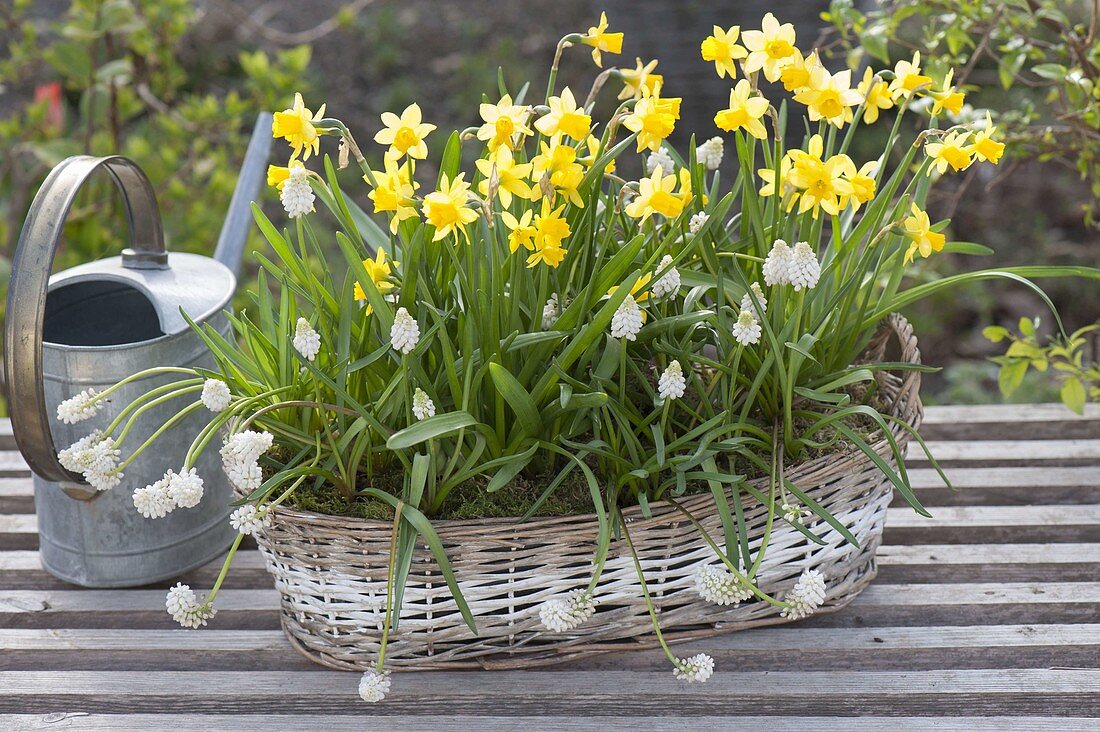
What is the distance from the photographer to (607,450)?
90 centimetres

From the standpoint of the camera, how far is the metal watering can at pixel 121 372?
0.96m

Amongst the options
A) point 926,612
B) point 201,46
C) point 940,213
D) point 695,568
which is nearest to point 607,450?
point 695,568

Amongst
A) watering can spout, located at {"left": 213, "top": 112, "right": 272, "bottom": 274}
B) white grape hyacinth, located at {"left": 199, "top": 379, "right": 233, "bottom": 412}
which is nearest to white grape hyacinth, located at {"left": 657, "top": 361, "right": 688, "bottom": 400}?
white grape hyacinth, located at {"left": 199, "top": 379, "right": 233, "bottom": 412}

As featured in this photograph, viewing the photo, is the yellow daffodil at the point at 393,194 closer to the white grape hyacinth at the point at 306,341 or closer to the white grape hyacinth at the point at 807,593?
the white grape hyacinth at the point at 306,341

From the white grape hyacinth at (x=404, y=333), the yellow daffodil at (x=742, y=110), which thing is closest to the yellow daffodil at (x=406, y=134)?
the white grape hyacinth at (x=404, y=333)

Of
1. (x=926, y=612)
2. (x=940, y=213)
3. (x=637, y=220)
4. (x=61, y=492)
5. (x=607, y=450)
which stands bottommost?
(x=940, y=213)

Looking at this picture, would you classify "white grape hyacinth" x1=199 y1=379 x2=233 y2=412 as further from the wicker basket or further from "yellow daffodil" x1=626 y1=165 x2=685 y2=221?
"yellow daffodil" x1=626 y1=165 x2=685 y2=221

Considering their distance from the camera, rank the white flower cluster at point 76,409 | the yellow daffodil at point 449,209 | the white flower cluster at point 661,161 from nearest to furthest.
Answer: the yellow daffodil at point 449,209
the white flower cluster at point 76,409
the white flower cluster at point 661,161

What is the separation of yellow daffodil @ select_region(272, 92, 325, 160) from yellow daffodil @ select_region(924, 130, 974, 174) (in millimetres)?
502

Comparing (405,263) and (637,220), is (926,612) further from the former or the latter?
(405,263)

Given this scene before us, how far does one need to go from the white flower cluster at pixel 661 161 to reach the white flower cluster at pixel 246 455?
439 millimetres

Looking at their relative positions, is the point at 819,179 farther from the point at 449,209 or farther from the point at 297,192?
the point at 297,192

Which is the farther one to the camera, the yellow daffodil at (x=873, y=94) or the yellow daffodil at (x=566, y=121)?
the yellow daffodil at (x=873, y=94)

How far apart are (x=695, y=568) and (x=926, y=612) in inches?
10.9
